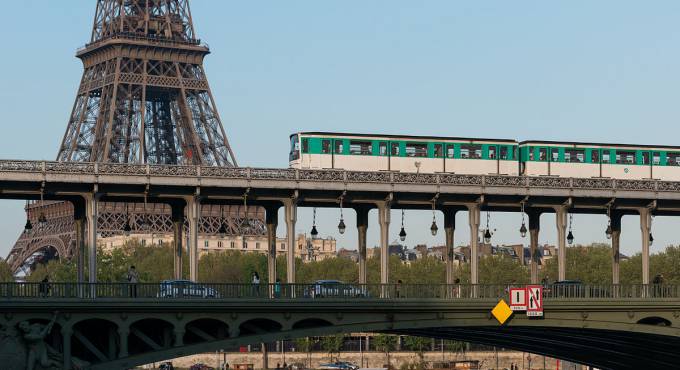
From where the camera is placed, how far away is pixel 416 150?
100125 millimetres

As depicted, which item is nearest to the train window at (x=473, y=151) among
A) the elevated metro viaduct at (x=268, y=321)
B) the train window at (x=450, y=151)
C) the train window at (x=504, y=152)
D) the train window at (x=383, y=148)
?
the train window at (x=450, y=151)

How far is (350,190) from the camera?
8638 cm

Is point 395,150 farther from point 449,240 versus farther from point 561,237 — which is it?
point 561,237

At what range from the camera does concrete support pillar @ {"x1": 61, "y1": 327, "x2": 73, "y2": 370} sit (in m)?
70.5

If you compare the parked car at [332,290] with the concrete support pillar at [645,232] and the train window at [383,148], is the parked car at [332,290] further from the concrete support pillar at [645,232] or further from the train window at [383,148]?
the concrete support pillar at [645,232]

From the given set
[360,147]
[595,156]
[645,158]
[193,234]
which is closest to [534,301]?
[193,234]

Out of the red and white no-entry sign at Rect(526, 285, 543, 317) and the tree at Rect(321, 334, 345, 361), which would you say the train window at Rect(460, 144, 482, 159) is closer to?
the red and white no-entry sign at Rect(526, 285, 543, 317)

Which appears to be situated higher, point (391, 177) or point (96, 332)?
point (391, 177)

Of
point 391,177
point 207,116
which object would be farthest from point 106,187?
point 207,116

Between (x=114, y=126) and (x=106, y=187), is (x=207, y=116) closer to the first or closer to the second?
(x=114, y=126)

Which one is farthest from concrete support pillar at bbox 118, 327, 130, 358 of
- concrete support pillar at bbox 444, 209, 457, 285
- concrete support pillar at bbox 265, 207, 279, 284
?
concrete support pillar at bbox 444, 209, 457, 285

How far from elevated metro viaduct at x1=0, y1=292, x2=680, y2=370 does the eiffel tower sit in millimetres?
89046

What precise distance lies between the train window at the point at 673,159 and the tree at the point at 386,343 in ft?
211

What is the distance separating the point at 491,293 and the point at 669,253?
109 metres
